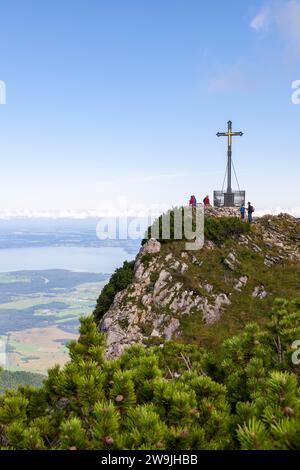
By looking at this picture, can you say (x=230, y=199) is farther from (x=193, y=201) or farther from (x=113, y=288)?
(x=113, y=288)

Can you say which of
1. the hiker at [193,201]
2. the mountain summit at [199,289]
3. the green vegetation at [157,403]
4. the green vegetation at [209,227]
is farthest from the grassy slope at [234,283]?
the green vegetation at [157,403]

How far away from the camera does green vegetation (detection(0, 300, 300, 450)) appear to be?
162 inches

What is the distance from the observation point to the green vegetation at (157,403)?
13.5 ft

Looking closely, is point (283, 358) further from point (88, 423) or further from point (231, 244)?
point (231, 244)

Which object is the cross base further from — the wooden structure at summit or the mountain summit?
the mountain summit

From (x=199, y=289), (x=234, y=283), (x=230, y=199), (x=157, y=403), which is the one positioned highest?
(x=230, y=199)

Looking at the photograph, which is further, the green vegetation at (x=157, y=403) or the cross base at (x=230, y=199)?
the cross base at (x=230, y=199)

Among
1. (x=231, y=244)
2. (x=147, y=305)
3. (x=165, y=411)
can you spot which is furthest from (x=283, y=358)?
(x=231, y=244)

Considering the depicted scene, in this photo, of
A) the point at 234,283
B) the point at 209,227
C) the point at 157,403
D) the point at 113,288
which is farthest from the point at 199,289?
the point at 157,403

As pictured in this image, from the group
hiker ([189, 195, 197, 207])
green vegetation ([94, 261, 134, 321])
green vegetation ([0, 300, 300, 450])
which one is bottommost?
green vegetation ([94, 261, 134, 321])

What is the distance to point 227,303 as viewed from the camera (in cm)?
2616

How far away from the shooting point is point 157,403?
5.06 metres

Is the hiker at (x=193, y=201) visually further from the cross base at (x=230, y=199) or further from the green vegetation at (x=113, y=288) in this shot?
the green vegetation at (x=113, y=288)

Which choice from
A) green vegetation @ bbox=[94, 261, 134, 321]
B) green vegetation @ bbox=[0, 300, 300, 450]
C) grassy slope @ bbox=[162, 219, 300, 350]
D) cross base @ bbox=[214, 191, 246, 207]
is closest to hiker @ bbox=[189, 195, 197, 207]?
cross base @ bbox=[214, 191, 246, 207]
